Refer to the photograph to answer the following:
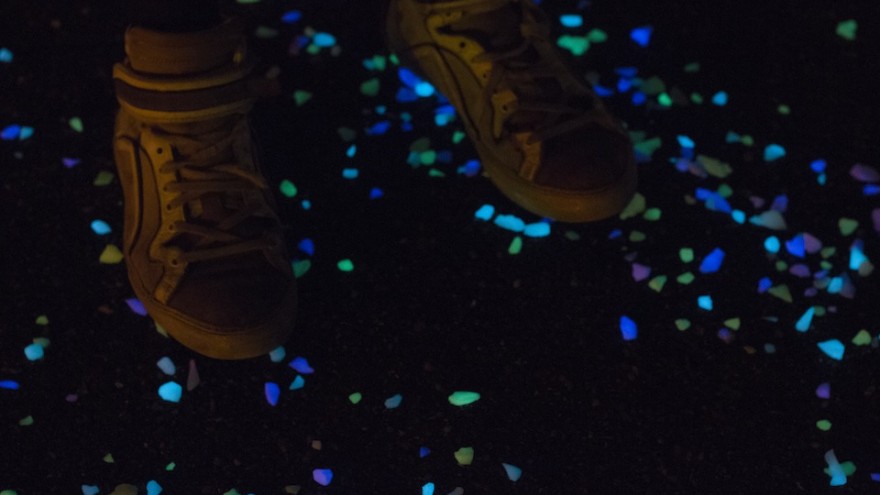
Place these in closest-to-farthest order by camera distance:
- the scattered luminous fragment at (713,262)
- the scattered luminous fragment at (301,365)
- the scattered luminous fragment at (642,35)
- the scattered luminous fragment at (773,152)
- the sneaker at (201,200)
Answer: the sneaker at (201,200)
the scattered luminous fragment at (301,365)
the scattered luminous fragment at (713,262)
the scattered luminous fragment at (773,152)
the scattered luminous fragment at (642,35)

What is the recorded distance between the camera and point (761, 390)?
3.87ft

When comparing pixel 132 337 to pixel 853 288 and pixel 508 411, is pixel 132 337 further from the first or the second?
pixel 853 288

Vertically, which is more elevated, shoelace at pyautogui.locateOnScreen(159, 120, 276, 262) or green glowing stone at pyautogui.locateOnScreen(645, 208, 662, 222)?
shoelace at pyautogui.locateOnScreen(159, 120, 276, 262)

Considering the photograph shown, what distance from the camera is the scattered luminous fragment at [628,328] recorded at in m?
1.23

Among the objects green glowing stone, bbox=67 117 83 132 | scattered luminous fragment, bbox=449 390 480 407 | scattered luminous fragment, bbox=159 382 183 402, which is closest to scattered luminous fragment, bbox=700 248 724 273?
scattered luminous fragment, bbox=449 390 480 407

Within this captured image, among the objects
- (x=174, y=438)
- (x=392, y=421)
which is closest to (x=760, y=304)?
(x=392, y=421)

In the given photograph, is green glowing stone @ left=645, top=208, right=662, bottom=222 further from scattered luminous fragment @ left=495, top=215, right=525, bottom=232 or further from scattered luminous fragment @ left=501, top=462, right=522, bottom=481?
scattered luminous fragment @ left=501, top=462, right=522, bottom=481

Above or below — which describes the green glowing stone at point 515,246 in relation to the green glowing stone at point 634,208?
below

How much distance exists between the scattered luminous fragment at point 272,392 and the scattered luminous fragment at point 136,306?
8.1 inches

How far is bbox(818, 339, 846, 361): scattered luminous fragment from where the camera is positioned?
1.21 metres

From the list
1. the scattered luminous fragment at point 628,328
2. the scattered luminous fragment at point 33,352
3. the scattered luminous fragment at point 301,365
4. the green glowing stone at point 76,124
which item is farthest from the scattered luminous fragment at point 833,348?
the green glowing stone at point 76,124

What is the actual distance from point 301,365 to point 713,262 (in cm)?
58

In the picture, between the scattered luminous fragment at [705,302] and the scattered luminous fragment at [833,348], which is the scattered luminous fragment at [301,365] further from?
the scattered luminous fragment at [833,348]

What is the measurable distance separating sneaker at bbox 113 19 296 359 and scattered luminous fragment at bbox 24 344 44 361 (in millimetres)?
147
